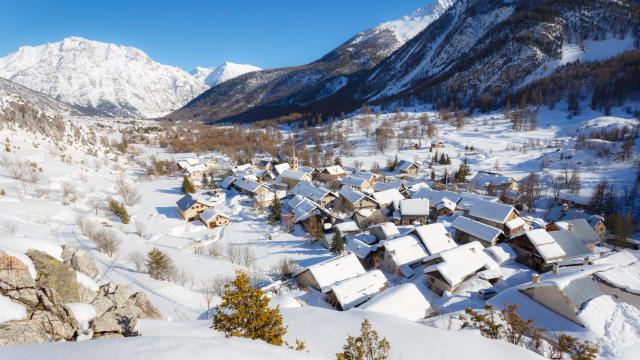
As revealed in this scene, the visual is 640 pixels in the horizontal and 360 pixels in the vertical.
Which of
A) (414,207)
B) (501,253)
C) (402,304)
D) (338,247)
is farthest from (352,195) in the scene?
(402,304)

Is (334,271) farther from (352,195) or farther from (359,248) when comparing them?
(352,195)

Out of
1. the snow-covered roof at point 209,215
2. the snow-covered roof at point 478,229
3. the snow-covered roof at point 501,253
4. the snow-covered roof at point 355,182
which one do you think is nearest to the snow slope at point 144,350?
the snow-covered roof at point 501,253

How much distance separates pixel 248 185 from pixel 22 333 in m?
46.3

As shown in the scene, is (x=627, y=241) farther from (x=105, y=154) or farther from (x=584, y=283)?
(x=105, y=154)

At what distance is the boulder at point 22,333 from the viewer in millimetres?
8406

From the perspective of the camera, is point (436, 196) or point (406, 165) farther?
point (406, 165)

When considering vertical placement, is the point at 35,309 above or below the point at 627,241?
above

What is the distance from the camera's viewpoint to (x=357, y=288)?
77.9ft

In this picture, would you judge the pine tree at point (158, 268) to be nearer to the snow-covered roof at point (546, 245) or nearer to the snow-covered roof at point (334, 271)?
the snow-covered roof at point (334, 271)

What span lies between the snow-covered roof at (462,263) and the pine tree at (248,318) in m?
18.7

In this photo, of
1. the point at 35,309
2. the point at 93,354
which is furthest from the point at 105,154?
the point at 93,354

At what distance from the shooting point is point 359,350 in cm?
882

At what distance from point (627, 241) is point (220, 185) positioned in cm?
6100

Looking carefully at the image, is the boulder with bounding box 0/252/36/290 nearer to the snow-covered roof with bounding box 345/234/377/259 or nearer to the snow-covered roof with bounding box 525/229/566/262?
the snow-covered roof with bounding box 345/234/377/259
